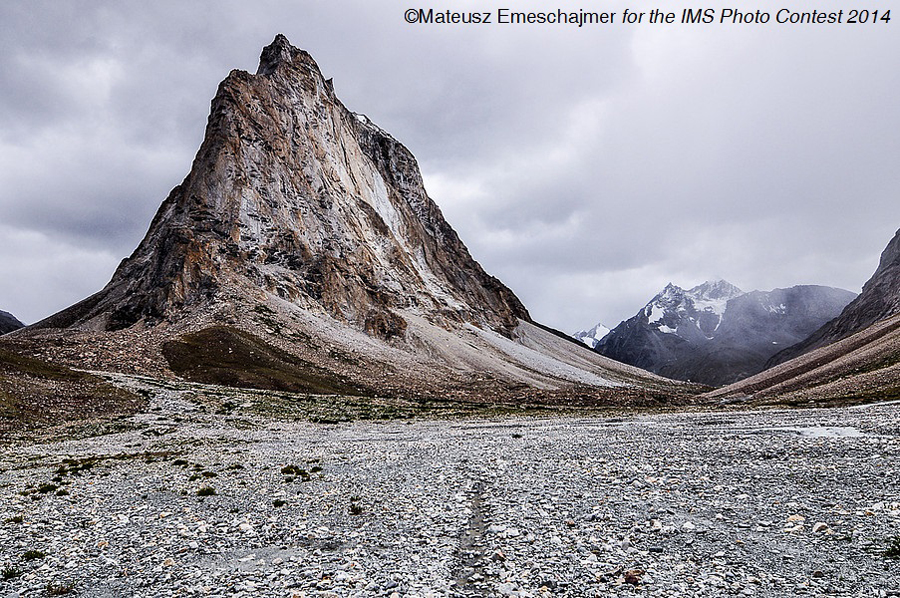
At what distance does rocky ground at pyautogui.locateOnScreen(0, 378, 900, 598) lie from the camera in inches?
439

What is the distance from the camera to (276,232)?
153 meters

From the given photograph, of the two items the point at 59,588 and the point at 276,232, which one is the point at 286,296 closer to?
the point at 276,232

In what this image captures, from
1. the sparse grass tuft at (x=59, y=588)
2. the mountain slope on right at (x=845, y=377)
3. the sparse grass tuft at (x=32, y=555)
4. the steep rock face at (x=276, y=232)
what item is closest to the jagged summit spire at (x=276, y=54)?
the steep rock face at (x=276, y=232)

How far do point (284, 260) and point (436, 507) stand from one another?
463 ft

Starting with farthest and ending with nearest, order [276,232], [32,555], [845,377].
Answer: [276,232] < [845,377] < [32,555]

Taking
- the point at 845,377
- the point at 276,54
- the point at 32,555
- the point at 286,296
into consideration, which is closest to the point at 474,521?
the point at 32,555

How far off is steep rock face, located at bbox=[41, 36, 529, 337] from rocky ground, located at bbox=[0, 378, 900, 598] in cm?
10994

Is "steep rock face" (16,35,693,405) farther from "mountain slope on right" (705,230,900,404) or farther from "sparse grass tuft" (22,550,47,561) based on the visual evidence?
"sparse grass tuft" (22,550,47,561)

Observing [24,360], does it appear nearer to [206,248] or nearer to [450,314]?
[206,248]

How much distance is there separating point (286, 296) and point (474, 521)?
429 ft

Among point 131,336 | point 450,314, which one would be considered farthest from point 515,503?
point 450,314

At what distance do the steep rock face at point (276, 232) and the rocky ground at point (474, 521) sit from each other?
109941 mm

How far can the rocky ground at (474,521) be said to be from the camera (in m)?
11.1

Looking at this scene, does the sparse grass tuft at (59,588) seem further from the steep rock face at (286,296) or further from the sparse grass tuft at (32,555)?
the steep rock face at (286,296)
